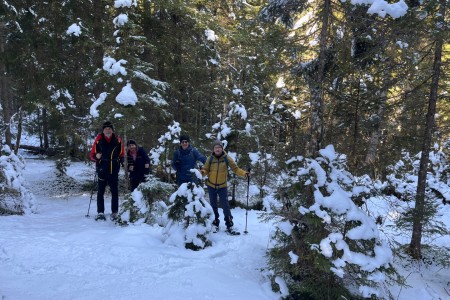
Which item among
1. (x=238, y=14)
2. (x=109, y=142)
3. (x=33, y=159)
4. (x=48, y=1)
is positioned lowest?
(x=33, y=159)

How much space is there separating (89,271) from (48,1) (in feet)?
31.3

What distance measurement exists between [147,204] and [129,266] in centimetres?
258

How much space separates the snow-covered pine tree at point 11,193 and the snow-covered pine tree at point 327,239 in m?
7.41

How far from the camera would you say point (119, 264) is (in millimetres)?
5184

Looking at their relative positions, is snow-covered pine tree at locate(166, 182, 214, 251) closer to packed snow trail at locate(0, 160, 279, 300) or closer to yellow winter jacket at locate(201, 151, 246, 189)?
packed snow trail at locate(0, 160, 279, 300)

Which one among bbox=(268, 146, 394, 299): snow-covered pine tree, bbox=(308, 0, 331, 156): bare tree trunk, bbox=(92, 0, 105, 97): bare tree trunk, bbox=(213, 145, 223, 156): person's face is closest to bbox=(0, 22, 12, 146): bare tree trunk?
bbox=(92, 0, 105, 97): bare tree trunk

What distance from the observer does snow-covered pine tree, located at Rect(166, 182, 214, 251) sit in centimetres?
621

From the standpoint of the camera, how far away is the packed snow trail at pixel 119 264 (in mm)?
4359

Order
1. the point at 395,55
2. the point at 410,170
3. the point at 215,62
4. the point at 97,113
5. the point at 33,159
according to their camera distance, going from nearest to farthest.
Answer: the point at 395,55 → the point at 97,113 → the point at 410,170 → the point at 215,62 → the point at 33,159

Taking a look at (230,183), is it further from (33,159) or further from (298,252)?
(33,159)

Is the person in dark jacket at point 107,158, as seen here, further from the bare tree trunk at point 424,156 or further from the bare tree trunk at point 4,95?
the bare tree trunk at point 424,156

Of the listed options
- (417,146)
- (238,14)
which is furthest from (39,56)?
(417,146)

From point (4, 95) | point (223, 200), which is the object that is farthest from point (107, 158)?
point (4, 95)

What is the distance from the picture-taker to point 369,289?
445 cm
